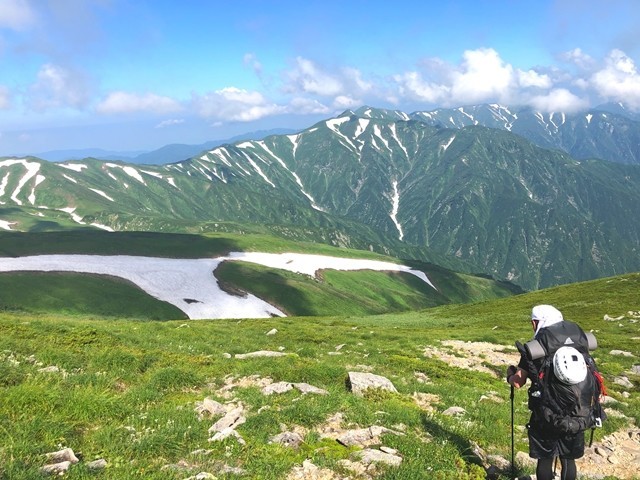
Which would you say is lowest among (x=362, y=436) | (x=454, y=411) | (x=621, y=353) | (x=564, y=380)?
(x=621, y=353)

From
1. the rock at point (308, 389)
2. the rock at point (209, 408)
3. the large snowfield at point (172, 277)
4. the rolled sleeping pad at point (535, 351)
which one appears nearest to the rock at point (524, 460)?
the rolled sleeping pad at point (535, 351)

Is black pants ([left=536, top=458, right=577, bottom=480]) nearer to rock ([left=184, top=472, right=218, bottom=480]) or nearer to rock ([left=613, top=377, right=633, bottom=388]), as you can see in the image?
rock ([left=184, top=472, right=218, bottom=480])

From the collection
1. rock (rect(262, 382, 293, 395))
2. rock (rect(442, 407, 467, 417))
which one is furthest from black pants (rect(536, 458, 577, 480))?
rock (rect(262, 382, 293, 395))

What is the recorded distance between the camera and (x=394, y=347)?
3034cm

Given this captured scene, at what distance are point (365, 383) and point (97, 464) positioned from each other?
10094 millimetres

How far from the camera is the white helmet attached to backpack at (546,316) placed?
9164 mm

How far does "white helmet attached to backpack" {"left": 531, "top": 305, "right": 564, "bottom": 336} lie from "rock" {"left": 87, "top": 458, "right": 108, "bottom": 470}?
9579 millimetres

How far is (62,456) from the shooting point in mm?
8320

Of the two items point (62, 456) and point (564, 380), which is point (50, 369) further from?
point (564, 380)

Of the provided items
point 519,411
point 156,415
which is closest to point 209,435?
point 156,415

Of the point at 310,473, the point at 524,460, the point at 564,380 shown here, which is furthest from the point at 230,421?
the point at 564,380

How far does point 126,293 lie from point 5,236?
227 feet

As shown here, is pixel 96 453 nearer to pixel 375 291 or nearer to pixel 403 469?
pixel 403 469

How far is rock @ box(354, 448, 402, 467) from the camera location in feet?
32.6
